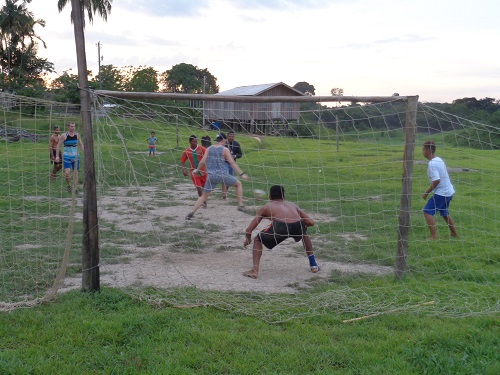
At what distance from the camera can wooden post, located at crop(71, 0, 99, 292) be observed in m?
5.26

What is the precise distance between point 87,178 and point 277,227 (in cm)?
228

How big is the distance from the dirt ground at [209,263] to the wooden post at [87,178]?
0.52 meters

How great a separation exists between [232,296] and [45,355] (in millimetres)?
1985

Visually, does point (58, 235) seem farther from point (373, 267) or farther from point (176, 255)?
point (373, 267)

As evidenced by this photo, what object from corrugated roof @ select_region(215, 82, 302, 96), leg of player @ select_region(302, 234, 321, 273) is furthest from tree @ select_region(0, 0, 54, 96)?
leg of player @ select_region(302, 234, 321, 273)

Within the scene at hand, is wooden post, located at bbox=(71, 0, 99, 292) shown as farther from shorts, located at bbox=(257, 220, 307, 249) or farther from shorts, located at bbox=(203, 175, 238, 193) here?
shorts, located at bbox=(203, 175, 238, 193)

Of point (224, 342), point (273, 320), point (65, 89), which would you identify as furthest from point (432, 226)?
point (65, 89)

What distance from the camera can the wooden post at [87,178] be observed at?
5.26m

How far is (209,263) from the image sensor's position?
699cm

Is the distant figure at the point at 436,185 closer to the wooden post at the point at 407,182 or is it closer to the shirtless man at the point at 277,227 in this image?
the wooden post at the point at 407,182

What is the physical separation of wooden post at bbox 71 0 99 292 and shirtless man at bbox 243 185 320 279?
5.99ft

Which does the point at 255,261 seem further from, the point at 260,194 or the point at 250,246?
the point at 260,194

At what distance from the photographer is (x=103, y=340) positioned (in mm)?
4477

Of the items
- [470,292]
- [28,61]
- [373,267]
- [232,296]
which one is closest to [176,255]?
[232,296]
